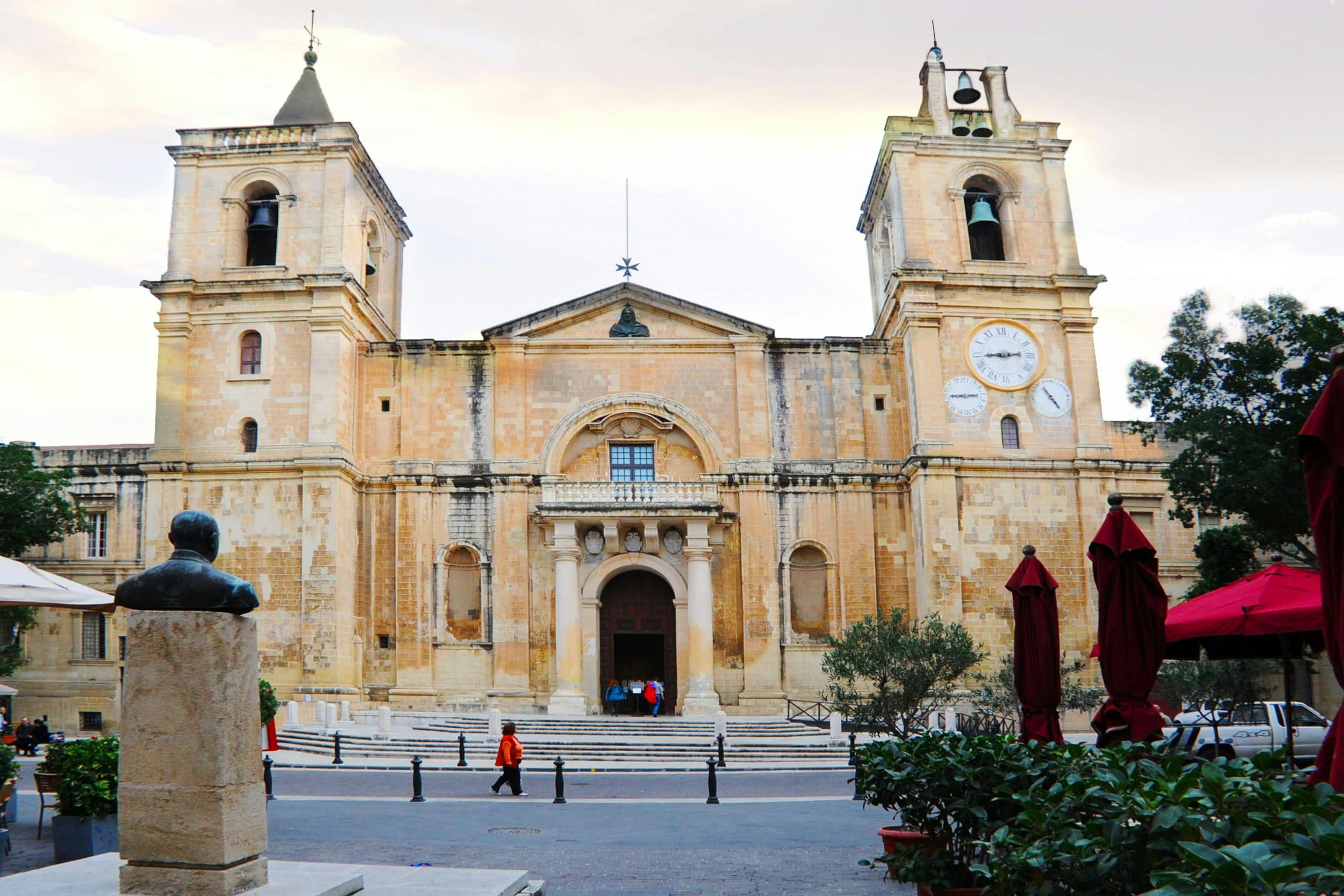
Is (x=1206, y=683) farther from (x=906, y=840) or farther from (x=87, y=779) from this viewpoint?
(x=87, y=779)

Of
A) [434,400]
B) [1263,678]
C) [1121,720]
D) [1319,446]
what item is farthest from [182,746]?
[1263,678]

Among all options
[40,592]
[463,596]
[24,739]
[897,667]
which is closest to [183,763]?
[40,592]

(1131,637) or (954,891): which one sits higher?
(1131,637)

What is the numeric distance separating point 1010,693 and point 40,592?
22.0 m

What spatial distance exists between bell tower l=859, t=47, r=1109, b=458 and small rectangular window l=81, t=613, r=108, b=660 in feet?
78.0

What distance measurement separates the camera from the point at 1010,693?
90.4ft

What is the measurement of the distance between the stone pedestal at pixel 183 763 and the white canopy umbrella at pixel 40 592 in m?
4.91

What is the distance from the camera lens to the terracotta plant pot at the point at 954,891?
27.8 ft

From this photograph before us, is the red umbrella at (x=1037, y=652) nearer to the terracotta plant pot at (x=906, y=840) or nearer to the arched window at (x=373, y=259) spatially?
the terracotta plant pot at (x=906, y=840)

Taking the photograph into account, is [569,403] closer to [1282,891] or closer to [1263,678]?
[1263,678]

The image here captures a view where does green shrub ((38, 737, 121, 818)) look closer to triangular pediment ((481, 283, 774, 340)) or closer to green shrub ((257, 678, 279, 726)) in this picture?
green shrub ((257, 678, 279, 726))

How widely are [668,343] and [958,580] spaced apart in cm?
1107

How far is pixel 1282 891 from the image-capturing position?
145 inches

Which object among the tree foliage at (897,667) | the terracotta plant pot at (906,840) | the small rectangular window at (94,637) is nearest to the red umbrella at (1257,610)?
the terracotta plant pot at (906,840)
